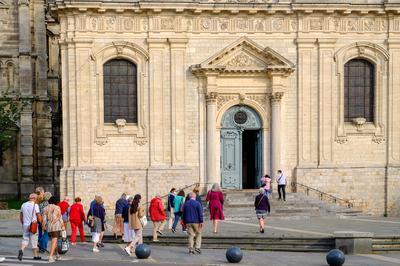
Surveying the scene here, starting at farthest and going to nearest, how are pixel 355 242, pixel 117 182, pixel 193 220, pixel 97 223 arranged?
pixel 117 182
pixel 97 223
pixel 355 242
pixel 193 220

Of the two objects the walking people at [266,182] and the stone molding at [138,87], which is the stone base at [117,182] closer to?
the stone molding at [138,87]

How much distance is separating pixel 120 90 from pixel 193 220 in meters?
12.8

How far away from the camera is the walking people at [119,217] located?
25125mm

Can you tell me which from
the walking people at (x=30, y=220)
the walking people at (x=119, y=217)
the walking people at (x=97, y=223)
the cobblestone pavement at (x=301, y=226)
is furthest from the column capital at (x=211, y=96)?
the walking people at (x=30, y=220)

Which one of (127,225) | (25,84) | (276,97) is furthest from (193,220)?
(25,84)

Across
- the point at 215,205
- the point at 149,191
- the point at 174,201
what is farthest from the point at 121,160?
the point at 215,205

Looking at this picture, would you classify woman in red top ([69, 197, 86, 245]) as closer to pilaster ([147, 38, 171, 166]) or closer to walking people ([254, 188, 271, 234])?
walking people ([254, 188, 271, 234])

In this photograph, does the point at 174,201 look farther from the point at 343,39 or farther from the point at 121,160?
the point at 343,39

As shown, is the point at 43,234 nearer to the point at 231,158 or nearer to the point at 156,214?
the point at 156,214

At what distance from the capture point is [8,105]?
142 feet

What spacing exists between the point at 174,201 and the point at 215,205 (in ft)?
7.31

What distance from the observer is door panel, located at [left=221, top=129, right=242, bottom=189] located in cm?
3422

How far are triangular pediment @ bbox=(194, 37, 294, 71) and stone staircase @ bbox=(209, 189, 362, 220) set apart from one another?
224 inches

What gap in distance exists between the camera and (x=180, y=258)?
2191cm
